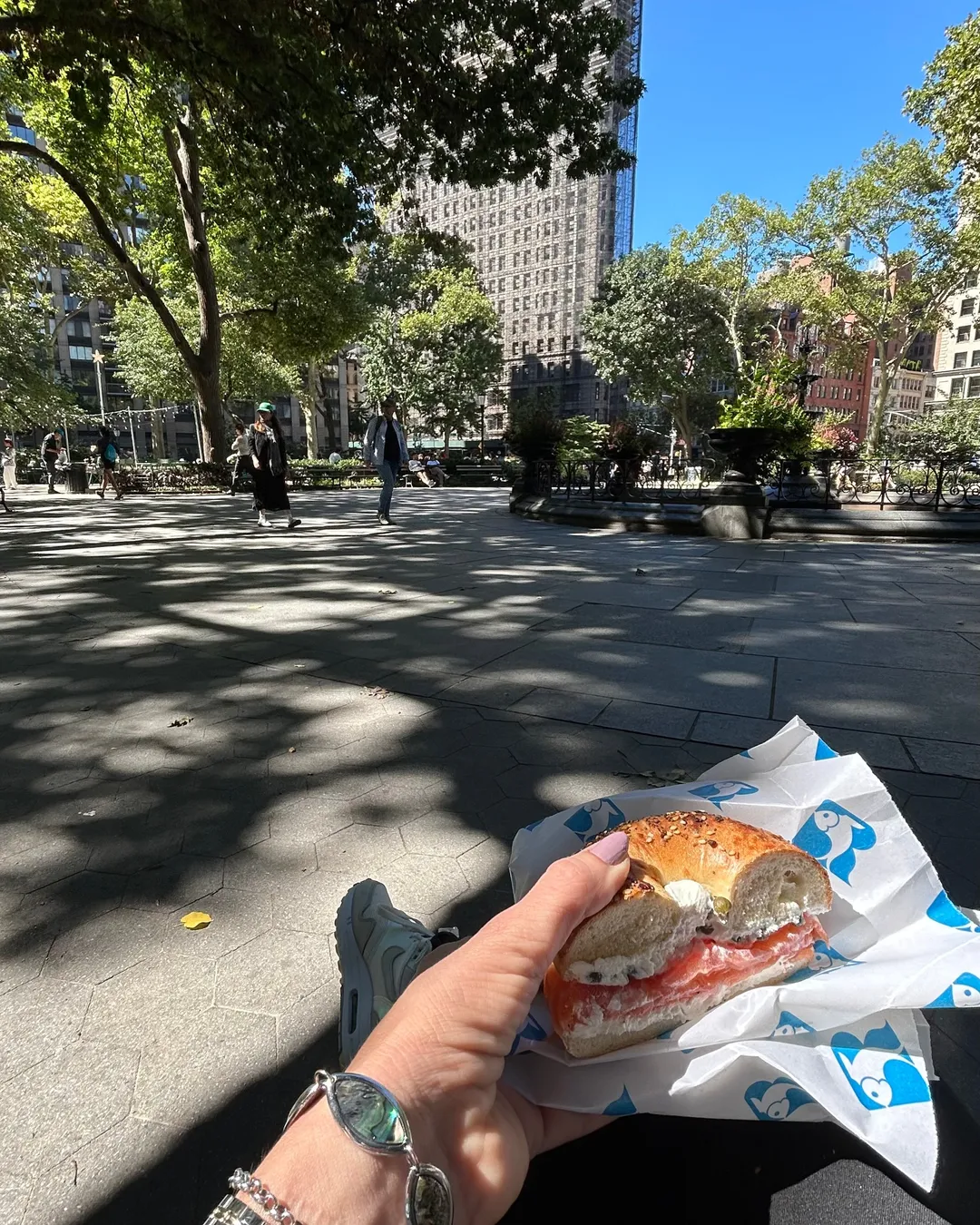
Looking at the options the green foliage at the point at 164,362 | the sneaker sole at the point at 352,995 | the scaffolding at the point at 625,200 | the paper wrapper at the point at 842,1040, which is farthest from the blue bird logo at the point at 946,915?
the scaffolding at the point at 625,200

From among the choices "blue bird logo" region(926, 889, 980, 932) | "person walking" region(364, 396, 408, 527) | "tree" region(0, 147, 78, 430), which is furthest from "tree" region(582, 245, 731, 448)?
"blue bird logo" region(926, 889, 980, 932)

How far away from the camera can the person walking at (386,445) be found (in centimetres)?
1148

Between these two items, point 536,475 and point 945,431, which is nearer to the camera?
point 536,475

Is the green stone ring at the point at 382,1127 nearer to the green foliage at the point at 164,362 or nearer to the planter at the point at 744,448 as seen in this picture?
the planter at the point at 744,448

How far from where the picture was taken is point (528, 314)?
82.4 metres

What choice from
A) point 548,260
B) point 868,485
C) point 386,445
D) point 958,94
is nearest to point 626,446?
point 386,445

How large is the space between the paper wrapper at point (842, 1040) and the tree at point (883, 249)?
3355cm

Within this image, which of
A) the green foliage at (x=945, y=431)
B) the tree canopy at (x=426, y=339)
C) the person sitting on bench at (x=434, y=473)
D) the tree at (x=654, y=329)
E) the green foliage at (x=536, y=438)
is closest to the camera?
the green foliage at (x=536, y=438)

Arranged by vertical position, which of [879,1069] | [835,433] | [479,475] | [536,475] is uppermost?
[835,433]

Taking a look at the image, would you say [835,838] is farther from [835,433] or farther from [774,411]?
[835,433]

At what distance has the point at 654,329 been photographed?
4466 cm

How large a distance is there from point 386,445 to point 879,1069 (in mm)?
11660

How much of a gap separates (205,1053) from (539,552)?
8.30 meters

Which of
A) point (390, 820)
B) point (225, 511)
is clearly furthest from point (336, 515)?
point (390, 820)
